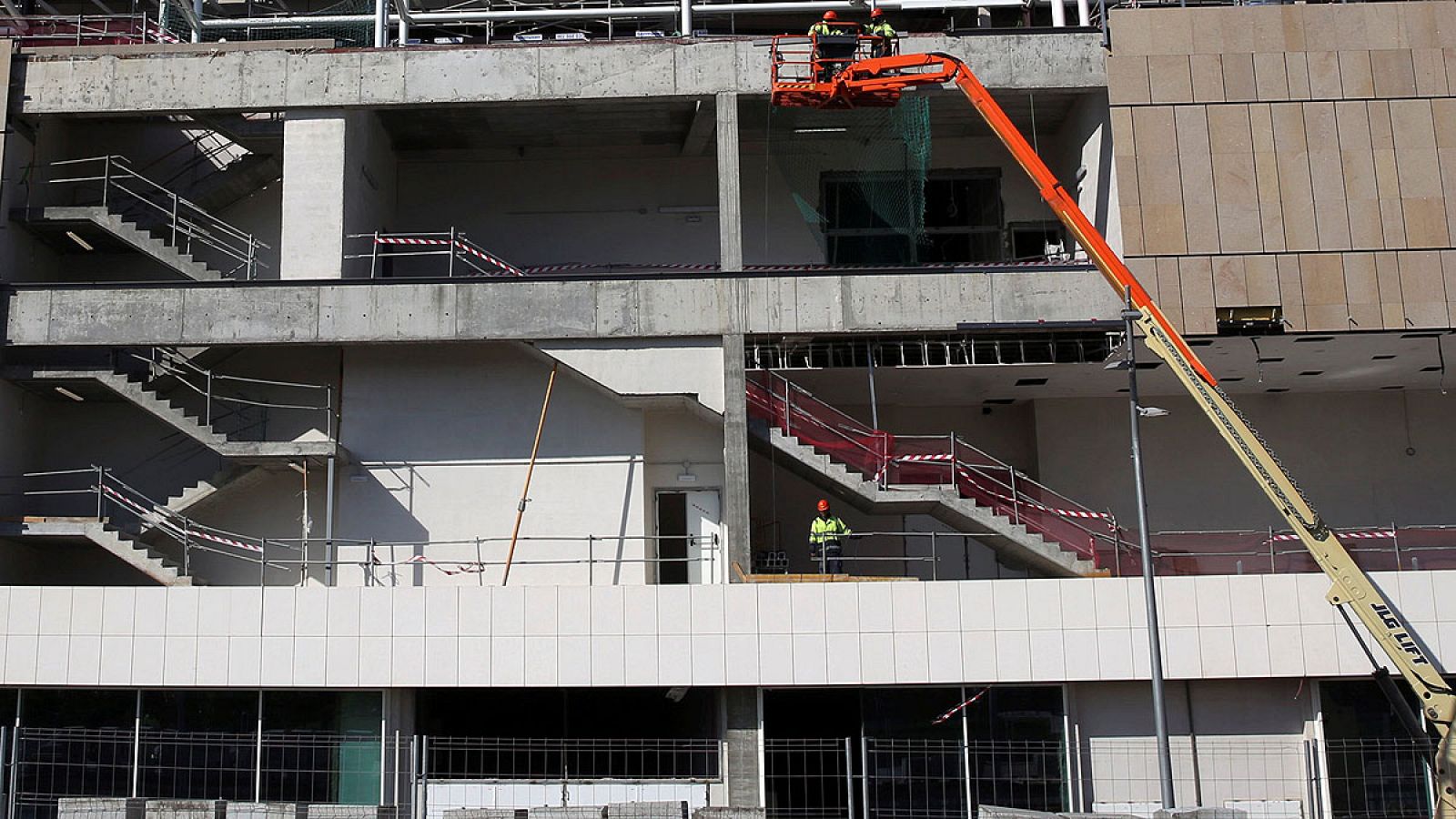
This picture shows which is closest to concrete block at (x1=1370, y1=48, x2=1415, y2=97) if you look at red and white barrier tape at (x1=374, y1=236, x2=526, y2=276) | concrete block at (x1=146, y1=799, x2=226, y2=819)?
red and white barrier tape at (x1=374, y1=236, x2=526, y2=276)

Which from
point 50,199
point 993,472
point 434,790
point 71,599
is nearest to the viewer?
point 434,790

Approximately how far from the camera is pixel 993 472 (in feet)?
76.7

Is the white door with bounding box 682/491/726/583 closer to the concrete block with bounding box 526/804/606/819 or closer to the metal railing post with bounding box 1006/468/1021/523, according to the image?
the metal railing post with bounding box 1006/468/1021/523

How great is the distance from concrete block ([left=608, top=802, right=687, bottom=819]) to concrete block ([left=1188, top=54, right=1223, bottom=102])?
48.8ft

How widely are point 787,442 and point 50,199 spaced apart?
46.6ft

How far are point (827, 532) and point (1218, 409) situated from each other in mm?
6076

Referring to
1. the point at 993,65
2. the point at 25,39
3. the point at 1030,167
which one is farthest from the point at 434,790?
the point at 25,39

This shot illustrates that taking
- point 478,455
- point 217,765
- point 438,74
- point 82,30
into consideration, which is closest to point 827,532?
point 478,455

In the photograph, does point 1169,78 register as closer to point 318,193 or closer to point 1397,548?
point 1397,548

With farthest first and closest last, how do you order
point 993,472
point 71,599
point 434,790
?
point 993,472 < point 71,599 < point 434,790

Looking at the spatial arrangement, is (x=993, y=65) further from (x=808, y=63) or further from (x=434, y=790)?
(x=434, y=790)

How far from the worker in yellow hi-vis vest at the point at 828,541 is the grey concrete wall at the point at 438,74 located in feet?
24.6

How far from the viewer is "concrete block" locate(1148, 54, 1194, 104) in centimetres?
2395

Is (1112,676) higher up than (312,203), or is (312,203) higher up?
(312,203)
